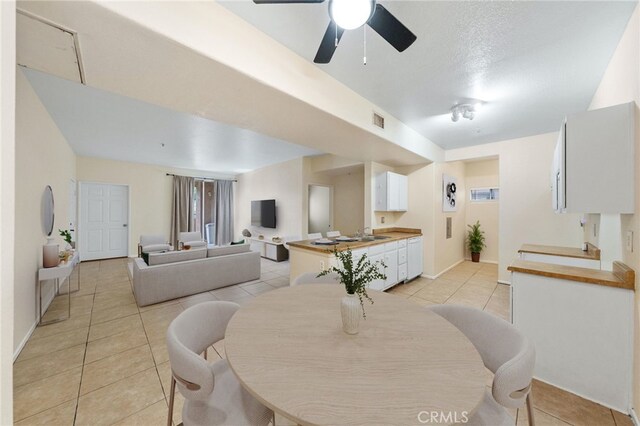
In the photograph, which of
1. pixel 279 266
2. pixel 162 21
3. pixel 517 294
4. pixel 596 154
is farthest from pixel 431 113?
pixel 279 266

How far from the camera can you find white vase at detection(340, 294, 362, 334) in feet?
3.49

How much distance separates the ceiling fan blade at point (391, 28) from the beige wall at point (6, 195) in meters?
1.49

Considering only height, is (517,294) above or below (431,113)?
below

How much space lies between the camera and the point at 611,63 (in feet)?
6.11

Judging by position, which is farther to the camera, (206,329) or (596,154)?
(596,154)

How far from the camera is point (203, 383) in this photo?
34.7 inches

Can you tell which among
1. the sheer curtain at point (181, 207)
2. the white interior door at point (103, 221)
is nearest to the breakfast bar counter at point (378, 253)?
the sheer curtain at point (181, 207)

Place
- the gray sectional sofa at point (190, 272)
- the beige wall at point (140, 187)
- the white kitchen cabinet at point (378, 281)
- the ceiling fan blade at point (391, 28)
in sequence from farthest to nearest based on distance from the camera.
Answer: the beige wall at point (140, 187), the white kitchen cabinet at point (378, 281), the gray sectional sofa at point (190, 272), the ceiling fan blade at point (391, 28)

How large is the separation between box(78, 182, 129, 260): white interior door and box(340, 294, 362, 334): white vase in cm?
720

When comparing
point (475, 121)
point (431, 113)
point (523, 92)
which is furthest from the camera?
point (475, 121)

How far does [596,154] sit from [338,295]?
2.01m

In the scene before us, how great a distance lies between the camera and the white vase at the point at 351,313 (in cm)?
106

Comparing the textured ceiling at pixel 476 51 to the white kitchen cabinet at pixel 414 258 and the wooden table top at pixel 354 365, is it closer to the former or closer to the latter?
the wooden table top at pixel 354 365

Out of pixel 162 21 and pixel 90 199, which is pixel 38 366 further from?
pixel 90 199
